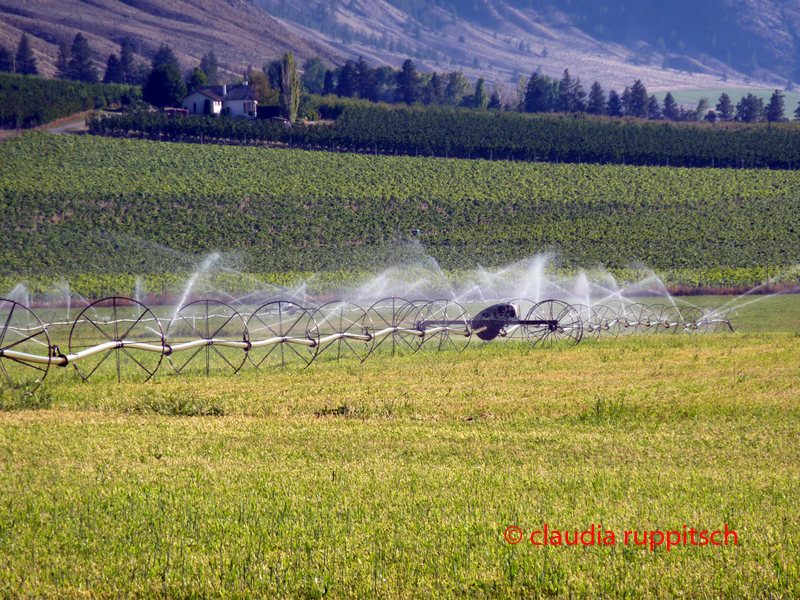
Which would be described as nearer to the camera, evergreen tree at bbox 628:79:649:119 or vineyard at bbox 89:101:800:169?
vineyard at bbox 89:101:800:169

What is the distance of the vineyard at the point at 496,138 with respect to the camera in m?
98.6

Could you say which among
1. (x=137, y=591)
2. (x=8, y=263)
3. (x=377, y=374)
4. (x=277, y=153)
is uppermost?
(x=277, y=153)

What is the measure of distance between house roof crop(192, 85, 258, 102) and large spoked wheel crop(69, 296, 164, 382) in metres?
77.5

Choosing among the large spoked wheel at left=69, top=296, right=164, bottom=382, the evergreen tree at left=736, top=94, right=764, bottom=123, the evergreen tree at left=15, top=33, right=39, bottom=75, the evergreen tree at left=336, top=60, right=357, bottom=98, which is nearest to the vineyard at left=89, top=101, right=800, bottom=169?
the evergreen tree at left=736, top=94, right=764, bottom=123

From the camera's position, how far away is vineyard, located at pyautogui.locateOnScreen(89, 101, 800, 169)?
323 feet

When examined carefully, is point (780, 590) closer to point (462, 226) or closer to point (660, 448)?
point (660, 448)

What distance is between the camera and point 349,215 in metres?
76.9

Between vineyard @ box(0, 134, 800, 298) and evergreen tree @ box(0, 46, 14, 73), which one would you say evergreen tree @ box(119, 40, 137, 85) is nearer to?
evergreen tree @ box(0, 46, 14, 73)

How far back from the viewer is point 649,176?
93.6 metres

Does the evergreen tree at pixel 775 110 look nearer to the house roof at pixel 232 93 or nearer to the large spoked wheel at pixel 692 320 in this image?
the house roof at pixel 232 93

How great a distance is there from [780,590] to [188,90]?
12882cm

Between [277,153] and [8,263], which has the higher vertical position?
[277,153]

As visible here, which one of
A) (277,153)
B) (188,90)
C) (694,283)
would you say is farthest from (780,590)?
(188,90)

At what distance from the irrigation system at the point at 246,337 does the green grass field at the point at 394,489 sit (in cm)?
133
